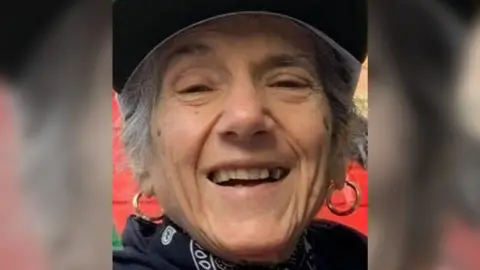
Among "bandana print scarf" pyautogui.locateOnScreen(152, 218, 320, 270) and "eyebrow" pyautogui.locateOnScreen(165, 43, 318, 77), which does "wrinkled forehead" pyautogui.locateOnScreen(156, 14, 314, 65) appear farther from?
"bandana print scarf" pyautogui.locateOnScreen(152, 218, 320, 270)

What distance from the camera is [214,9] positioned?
979 mm

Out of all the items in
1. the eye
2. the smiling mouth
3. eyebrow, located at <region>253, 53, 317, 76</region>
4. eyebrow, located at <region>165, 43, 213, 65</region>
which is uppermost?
eyebrow, located at <region>165, 43, 213, 65</region>

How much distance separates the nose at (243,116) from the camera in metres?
0.95

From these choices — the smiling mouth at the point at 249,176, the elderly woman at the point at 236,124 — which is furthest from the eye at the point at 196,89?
the smiling mouth at the point at 249,176

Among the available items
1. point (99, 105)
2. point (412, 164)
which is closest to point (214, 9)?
point (99, 105)

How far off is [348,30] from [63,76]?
1.19ft

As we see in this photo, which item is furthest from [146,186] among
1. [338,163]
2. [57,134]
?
[338,163]

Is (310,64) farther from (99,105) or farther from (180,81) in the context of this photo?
(99,105)

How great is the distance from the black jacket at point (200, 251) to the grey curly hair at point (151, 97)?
7 cm

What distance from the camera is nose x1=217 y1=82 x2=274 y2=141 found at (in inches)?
37.4

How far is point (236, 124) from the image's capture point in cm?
95

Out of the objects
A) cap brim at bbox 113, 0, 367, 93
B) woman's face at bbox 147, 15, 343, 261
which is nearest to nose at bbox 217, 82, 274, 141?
woman's face at bbox 147, 15, 343, 261

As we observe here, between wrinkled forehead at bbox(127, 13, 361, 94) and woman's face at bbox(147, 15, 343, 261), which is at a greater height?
wrinkled forehead at bbox(127, 13, 361, 94)

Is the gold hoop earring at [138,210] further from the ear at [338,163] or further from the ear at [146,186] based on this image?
the ear at [338,163]
